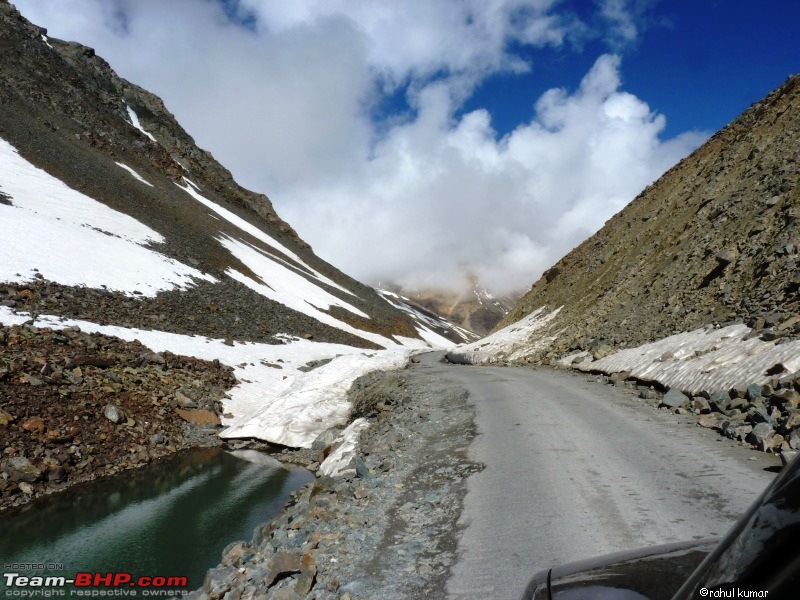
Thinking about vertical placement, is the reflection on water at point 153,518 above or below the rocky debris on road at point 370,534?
below

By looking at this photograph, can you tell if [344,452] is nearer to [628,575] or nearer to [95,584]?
[95,584]

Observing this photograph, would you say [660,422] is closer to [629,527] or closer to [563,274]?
[629,527]

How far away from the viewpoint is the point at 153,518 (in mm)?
11891

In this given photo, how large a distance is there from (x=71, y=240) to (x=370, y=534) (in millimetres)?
33998

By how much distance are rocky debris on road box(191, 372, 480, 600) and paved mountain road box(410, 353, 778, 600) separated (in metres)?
0.38

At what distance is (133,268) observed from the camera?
1281 inches

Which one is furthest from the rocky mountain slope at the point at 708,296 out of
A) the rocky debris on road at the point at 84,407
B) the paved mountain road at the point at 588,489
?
the rocky debris on road at the point at 84,407

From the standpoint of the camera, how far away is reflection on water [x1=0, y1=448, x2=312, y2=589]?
973 centimetres

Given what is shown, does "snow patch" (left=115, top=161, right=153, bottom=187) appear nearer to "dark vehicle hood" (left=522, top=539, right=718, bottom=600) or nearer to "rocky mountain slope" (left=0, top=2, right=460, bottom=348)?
"rocky mountain slope" (left=0, top=2, right=460, bottom=348)

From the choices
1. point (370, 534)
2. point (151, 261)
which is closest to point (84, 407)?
point (370, 534)

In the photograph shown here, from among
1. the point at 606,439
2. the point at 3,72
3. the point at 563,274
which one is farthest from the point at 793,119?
the point at 3,72

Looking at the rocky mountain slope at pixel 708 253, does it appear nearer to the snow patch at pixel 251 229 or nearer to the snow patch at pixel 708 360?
the snow patch at pixel 708 360

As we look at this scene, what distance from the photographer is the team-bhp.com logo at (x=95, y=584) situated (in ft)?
28.0

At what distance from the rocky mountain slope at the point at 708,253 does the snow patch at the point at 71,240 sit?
2715cm
